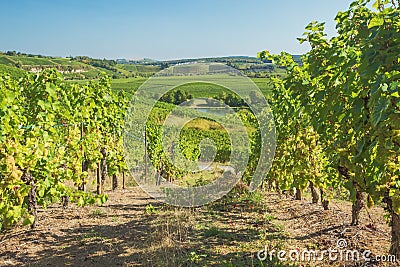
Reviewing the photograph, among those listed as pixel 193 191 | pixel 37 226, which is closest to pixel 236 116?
pixel 193 191

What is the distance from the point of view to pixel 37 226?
673 centimetres

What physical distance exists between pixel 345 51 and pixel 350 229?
361 cm

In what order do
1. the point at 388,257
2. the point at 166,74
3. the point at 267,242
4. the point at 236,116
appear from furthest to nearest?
the point at 236,116 → the point at 166,74 → the point at 267,242 → the point at 388,257

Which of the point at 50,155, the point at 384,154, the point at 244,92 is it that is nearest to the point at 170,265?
the point at 50,155

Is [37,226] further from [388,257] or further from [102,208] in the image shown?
[388,257]

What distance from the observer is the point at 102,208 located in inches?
332

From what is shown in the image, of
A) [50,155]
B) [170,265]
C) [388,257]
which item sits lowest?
[170,265]

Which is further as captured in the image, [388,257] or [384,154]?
[388,257]

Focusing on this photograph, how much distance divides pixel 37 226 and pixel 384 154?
6.35 metres

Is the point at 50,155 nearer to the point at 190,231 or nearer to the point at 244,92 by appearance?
the point at 190,231

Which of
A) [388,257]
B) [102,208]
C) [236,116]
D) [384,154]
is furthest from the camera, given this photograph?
[236,116]

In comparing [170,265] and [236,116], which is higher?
[236,116]

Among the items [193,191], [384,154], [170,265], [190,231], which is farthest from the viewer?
[193,191]

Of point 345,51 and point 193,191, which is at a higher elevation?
point 345,51
